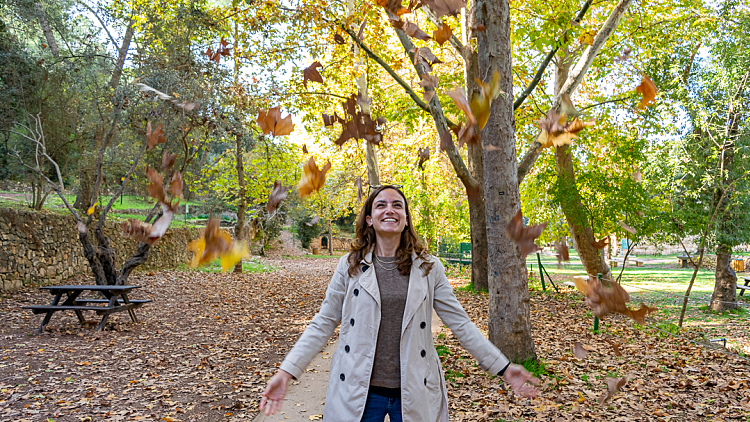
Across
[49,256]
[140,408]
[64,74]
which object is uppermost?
[64,74]

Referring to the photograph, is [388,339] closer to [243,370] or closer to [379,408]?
[379,408]

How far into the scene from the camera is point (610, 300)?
10.0 feet

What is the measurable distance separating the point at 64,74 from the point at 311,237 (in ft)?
81.7

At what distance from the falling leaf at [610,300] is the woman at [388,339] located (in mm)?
893

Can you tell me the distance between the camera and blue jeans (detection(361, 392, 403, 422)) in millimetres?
2225

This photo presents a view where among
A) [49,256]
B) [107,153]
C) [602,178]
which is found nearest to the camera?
[602,178]

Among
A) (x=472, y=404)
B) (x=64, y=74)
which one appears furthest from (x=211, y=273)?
(x=472, y=404)

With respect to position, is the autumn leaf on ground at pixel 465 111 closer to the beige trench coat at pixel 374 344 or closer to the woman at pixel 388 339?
the woman at pixel 388 339

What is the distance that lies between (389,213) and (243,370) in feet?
15.0

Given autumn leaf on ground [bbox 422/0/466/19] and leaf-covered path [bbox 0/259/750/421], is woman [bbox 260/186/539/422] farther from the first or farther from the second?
leaf-covered path [bbox 0/259/750/421]

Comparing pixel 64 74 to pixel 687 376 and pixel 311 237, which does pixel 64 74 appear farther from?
pixel 311 237

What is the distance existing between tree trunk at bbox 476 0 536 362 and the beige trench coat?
292cm

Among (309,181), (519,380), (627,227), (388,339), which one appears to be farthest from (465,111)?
(627,227)

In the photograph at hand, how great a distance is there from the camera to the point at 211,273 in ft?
58.0
